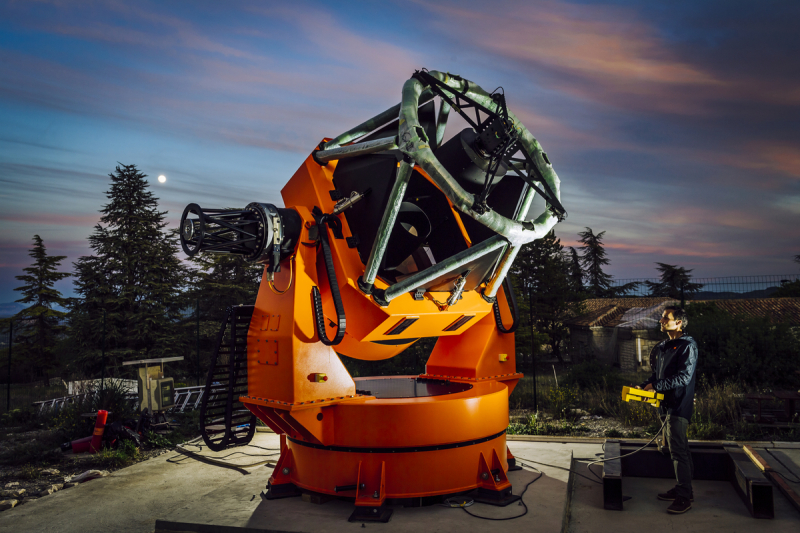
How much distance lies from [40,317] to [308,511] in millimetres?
30267

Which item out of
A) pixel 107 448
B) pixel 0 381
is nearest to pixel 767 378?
pixel 107 448

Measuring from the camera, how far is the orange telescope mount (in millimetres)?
5242

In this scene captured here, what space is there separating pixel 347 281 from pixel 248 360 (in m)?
1.58

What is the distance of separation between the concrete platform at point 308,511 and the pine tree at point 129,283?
1965 centimetres

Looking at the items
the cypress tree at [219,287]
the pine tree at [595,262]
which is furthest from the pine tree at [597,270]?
the cypress tree at [219,287]

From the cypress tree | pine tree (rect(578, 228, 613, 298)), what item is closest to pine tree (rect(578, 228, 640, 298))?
pine tree (rect(578, 228, 613, 298))

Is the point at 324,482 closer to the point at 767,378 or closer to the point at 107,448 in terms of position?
the point at 107,448

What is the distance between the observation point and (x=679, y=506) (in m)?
5.25

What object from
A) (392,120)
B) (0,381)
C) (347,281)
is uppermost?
(392,120)

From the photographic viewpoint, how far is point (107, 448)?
8422 millimetres

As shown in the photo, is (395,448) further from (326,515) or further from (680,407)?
(680,407)

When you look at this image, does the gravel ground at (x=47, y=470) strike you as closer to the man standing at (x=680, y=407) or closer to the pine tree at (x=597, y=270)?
the man standing at (x=680, y=407)

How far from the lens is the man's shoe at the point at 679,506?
5227mm

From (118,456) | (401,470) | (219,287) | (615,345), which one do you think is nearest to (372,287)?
(401,470)
